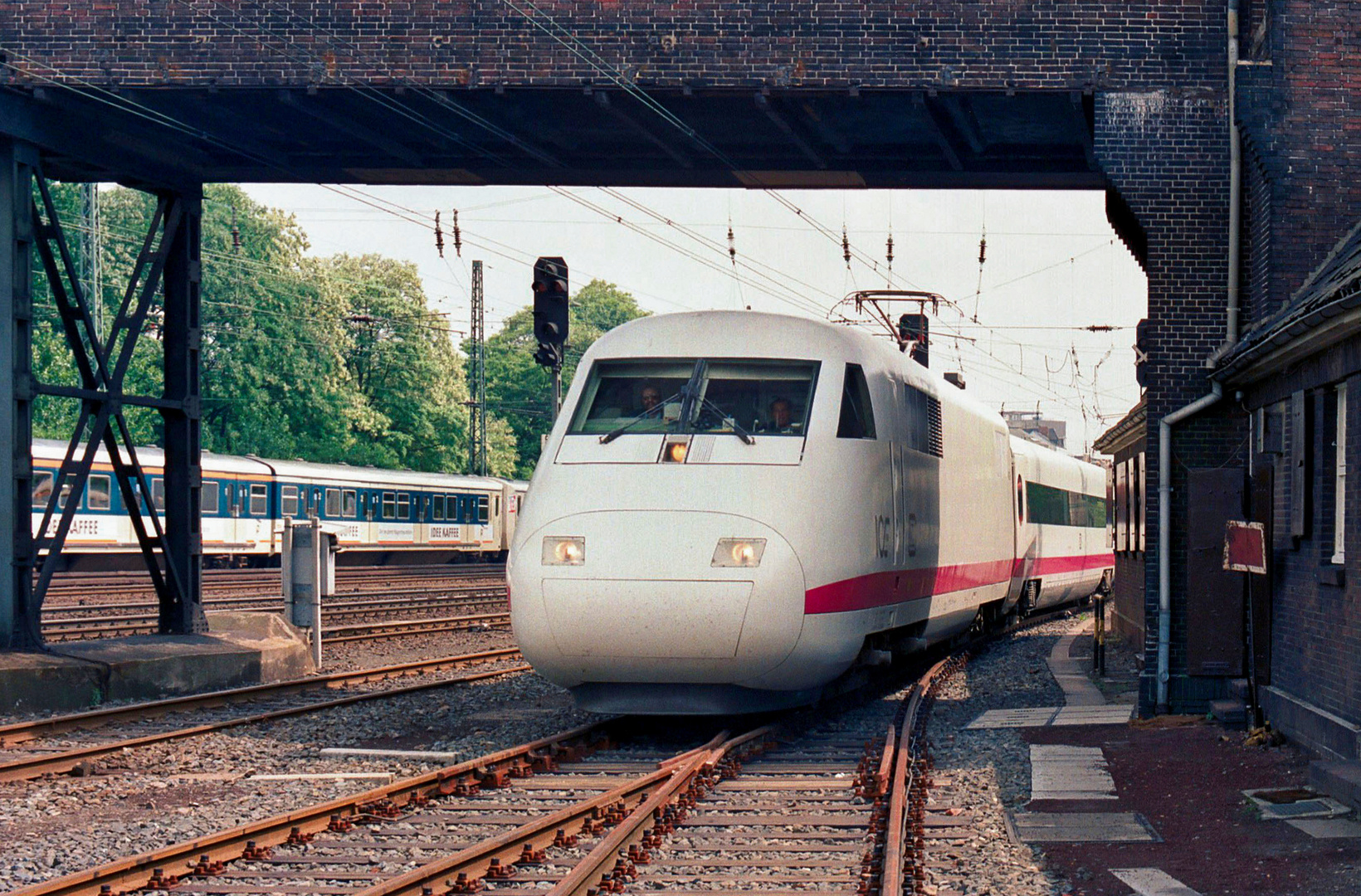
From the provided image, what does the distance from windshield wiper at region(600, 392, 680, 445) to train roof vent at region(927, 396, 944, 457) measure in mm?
3994

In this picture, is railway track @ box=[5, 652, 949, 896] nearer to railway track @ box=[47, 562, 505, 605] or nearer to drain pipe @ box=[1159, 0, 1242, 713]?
drain pipe @ box=[1159, 0, 1242, 713]

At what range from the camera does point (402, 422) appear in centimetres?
6397

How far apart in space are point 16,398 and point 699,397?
21.5ft

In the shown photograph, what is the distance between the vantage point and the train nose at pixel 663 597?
36.6 ft

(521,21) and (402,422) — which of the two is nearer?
(521,21)

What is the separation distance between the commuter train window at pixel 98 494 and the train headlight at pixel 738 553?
2616cm

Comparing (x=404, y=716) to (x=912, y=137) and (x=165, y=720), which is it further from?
(x=912, y=137)

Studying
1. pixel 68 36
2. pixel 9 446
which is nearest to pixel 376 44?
pixel 68 36

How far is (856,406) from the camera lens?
13.0 m

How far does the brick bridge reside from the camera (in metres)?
14.4

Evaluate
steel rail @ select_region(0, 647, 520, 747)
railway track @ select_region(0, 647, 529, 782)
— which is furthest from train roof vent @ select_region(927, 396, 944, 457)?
steel rail @ select_region(0, 647, 520, 747)

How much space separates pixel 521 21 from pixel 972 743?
764 cm

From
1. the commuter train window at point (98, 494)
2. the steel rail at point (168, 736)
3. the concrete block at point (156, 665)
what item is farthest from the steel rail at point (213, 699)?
the commuter train window at point (98, 494)

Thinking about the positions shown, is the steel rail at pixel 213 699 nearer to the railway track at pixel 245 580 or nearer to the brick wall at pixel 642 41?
the brick wall at pixel 642 41
